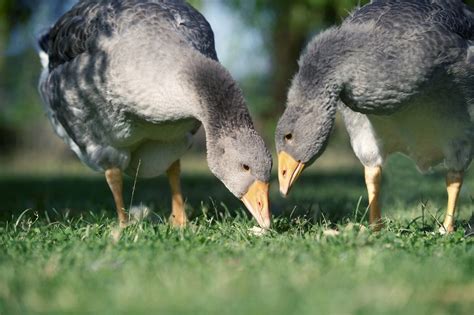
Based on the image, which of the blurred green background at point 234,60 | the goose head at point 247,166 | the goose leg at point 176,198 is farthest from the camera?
the blurred green background at point 234,60

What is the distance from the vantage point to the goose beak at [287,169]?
5.91 metres

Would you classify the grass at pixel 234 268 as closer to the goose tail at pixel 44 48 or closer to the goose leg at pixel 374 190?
the goose leg at pixel 374 190

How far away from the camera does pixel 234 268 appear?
422 centimetres

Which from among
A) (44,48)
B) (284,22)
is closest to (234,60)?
(284,22)

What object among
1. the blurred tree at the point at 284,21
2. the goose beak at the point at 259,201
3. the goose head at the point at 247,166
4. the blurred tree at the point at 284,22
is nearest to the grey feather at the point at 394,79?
the goose head at the point at 247,166

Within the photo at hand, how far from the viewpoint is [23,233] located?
5.73 metres

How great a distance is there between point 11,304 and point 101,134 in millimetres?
3375

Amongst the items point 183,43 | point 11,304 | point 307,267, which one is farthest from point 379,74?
point 11,304

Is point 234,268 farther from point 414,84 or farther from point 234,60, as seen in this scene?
point 234,60

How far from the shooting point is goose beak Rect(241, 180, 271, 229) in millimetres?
5777

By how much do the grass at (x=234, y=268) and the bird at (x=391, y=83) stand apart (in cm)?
71

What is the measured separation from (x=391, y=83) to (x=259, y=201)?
1.41m

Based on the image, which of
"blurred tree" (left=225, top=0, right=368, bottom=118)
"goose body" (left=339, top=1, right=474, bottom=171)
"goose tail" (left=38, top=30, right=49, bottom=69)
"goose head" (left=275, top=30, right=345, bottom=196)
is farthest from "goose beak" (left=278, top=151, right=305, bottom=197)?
"blurred tree" (left=225, top=0, right=368, bottom=118)

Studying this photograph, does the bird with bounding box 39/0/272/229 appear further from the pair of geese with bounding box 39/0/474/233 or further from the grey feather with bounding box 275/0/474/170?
the grey feather with bounding box 275/0/474/170
